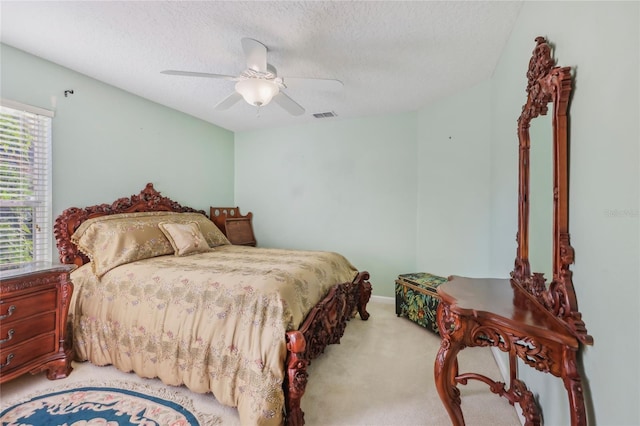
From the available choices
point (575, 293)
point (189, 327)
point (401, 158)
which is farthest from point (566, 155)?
point (401, 158)

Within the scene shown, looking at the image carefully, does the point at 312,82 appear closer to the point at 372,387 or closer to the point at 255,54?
the point at 255,54

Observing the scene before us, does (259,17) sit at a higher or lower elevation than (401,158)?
higher

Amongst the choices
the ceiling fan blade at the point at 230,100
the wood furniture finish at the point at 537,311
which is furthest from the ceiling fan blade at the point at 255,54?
the wood furniture finish at the point at 537,311

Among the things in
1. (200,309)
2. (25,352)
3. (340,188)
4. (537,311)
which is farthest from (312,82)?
(25,352)

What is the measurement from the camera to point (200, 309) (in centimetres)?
188

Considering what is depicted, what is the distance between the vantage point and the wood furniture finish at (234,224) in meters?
4.21

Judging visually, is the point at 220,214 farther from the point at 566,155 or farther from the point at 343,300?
the point at 566,155

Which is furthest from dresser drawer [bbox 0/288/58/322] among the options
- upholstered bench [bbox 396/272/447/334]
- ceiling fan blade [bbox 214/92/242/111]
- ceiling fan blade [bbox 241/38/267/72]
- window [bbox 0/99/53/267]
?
upholstered bench [bbox 396/272/447/334]

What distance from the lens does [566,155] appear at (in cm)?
114

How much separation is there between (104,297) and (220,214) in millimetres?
2199

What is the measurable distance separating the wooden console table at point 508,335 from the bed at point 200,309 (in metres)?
0.80

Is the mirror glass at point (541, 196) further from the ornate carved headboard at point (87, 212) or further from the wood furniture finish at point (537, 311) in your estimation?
the ornate carved headboard at point (87, 212)

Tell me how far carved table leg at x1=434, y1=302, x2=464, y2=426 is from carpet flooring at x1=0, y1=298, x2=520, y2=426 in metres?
0.47

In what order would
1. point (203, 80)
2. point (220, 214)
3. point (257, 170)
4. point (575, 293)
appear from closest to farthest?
point (575, 293)
point (203, 80)
point (220, 214)
point (257, 170)
